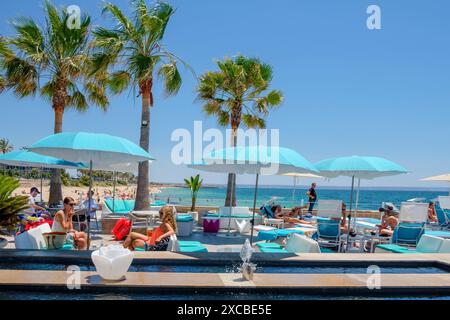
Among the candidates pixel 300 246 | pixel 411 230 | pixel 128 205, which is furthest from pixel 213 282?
pixel 128 205

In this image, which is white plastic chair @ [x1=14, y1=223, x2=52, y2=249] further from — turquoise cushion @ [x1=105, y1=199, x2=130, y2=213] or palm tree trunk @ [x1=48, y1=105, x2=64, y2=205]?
palm tree trunk @ [x1=48, y1=105, x2=64, y2=205]

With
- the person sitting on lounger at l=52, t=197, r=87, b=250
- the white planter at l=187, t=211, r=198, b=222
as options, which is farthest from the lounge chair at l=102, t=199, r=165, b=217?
the person sitting on lounger at l=52, t=197, r=87, b=250

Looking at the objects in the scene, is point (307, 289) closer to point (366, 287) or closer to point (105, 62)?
point (366, 287)

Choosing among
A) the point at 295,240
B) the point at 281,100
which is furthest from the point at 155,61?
the point at 295,240

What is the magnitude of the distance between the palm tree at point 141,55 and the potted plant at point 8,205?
7.31 metres

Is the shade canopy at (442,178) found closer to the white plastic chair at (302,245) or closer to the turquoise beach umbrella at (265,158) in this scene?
the white plastic chair at (302,245)

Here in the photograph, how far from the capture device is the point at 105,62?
12992 mm

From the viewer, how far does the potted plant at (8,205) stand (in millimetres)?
6109

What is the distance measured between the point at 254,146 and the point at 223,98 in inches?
416

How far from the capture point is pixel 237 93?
16.8 m

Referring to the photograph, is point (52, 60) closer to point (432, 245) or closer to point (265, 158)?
point (265, 158)

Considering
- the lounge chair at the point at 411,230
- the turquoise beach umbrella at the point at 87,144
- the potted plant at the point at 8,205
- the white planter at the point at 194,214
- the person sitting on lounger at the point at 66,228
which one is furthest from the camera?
the white planter at the point at 194,214

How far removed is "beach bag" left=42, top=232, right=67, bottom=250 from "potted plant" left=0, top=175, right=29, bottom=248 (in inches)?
23.0

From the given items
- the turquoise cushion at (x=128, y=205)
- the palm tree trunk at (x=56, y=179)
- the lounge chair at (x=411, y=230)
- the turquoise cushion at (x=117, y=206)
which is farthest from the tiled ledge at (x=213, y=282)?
the palm tree trunk at (x=56, y=179)
